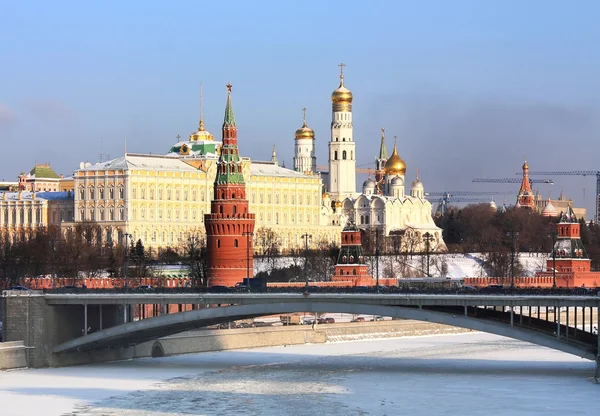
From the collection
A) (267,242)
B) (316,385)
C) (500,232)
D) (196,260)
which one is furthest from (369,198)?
(316,385)

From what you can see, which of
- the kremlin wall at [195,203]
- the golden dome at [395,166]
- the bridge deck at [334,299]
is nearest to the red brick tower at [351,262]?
the kremlin wall at [195,203]

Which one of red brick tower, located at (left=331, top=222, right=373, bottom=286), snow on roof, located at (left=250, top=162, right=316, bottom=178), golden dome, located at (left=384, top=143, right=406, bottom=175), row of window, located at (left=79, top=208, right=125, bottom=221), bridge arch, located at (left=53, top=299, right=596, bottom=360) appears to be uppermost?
golden dome, located at (left=384, top=143, right=406, bottom=175)

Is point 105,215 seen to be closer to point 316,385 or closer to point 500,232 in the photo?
point 500,232

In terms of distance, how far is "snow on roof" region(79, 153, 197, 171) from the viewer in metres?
140

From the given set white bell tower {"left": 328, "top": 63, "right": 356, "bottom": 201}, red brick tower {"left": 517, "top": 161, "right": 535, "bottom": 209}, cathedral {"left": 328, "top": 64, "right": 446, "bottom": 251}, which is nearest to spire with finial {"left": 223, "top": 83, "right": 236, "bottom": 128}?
cathedral {"left": 328, "top": 64, "right": 446, "bottom": 251}

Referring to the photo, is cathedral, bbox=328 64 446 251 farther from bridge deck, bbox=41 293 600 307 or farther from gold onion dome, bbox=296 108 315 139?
bridge deck, bbox=41 293 600 307

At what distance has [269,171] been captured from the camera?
152 m

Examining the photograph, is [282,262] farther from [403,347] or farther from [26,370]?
[26,370]

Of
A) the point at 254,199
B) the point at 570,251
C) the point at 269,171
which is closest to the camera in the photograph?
the point at 570,251

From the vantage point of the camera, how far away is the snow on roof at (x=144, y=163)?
140 metres

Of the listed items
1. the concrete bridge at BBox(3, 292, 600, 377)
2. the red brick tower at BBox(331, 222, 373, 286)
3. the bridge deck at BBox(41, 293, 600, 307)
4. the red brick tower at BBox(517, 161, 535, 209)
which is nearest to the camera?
the concrete bridge at BBox(3, 292, 600, 377)

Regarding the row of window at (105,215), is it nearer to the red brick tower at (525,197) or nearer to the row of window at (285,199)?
the row of window at (285,199)

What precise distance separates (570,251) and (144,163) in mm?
45515

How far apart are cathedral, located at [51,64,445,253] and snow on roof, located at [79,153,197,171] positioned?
0.08m
